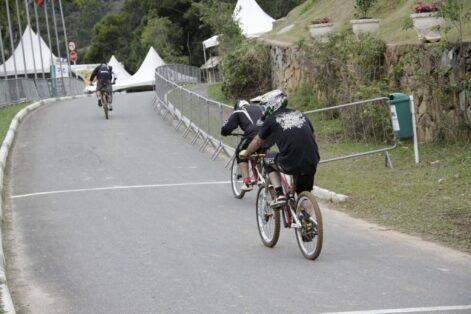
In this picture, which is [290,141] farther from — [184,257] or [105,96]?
[105,96]

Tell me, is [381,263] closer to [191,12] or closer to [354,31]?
[354,31]

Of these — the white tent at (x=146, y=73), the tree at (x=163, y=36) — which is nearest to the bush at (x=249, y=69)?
the white tent at (x=146, y=73)

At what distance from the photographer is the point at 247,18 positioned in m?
54.2

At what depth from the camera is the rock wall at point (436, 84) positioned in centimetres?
1727

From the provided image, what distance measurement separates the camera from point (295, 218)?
1049 centimetres

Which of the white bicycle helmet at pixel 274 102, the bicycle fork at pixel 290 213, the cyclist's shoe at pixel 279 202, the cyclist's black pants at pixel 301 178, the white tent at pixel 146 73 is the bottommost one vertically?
the white tent at pixel 146 73

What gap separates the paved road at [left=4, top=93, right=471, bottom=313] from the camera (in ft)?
28.3

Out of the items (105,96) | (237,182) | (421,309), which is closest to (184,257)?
(421,309)

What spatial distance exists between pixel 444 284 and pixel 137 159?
1325 cm

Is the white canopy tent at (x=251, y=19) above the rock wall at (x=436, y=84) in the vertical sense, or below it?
above

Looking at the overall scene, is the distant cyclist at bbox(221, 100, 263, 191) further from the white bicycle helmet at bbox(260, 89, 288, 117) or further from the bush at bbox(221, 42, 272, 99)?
the bush at bbox(221, 42, 272, 99)

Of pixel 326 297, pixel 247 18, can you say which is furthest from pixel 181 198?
pixel 247 18

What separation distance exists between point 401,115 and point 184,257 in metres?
7.38

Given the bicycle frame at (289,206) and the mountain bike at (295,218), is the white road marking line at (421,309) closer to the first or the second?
the mountain bike at (295,218)
